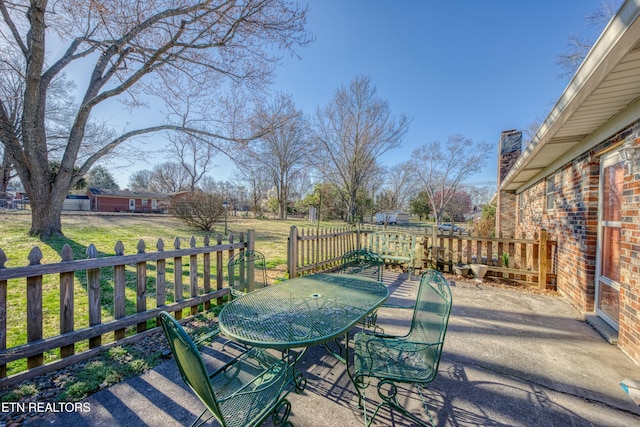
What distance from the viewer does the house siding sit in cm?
247

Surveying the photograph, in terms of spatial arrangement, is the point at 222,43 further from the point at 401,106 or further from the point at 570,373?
the point at 401,106

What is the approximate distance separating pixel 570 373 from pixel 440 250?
3947 millimetres

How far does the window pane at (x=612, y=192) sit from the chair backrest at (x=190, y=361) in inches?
173

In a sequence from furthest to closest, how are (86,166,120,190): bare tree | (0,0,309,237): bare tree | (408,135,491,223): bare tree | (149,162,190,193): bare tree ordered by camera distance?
(149,162,190,193): bare tree < (86,166,120,190): bare tree < (408,135,491,223): bare tree < (0,0,309,237): bare tree

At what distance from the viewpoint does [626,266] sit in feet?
8.49

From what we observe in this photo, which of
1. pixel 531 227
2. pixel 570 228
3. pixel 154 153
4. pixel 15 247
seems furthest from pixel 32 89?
pixel 531 227

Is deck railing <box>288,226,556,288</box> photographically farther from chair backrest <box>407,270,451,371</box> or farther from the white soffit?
chair backrest <box>407,270,451,371</box>

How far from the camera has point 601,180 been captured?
3395mm

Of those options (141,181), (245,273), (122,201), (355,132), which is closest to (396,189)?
(355,132)

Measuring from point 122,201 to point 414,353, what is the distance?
41.9 m

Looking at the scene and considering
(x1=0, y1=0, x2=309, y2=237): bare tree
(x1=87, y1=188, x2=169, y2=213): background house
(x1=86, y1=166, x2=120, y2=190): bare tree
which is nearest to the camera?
(x1=0, y1=0, x2=309, y2=237): bare tree

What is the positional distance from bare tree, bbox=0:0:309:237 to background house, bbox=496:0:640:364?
5.66 metres

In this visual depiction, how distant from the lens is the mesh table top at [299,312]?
1631 mm

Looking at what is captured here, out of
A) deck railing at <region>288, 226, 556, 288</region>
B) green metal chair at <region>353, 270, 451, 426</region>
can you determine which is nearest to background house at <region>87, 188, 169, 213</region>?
deck railing at <region>288, 226, 556, 288</region>
